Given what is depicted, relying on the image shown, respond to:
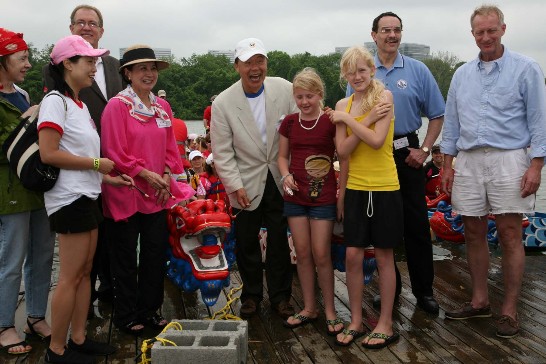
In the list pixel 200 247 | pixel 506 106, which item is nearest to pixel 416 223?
pixel 506 106

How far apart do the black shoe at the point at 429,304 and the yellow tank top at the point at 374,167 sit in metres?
1.09

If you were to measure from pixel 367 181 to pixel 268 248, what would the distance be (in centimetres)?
105

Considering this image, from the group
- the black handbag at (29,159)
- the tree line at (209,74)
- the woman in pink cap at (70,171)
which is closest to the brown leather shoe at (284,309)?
the woman in pink cap at (70,171)

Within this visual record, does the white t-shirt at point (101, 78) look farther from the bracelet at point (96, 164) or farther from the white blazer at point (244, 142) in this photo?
the bracelet at point (96, 164)

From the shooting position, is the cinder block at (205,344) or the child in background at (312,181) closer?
the cinder block at (205,344)

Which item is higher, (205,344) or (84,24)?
(84,24)

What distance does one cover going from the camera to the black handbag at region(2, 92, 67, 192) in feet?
10.0

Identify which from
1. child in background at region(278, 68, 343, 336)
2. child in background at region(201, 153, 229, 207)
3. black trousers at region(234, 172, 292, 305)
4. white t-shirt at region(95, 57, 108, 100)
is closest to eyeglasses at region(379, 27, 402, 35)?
child in background at region(278, 68, 343, 336)

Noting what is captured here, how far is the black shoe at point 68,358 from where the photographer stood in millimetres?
3258

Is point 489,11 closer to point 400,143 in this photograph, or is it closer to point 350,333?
point 400,143

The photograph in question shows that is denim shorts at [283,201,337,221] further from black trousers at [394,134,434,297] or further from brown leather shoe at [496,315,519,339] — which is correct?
brown leather shoe at [496,315,519,339]

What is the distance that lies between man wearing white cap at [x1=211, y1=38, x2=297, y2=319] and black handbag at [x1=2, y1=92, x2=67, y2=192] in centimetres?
124

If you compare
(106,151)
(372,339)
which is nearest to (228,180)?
(106,151)

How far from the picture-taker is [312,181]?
12.1 feet
